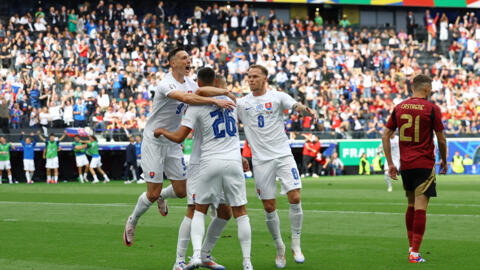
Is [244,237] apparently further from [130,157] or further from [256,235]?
[130,157]

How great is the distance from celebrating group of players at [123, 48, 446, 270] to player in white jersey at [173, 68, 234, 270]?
0.01 metres

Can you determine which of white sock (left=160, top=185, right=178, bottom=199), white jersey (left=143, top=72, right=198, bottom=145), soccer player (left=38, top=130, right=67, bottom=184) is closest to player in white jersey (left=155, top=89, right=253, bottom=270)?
white jersey (left=143, top=72, right=198, bottom=145)

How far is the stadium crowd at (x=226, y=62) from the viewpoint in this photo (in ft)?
106

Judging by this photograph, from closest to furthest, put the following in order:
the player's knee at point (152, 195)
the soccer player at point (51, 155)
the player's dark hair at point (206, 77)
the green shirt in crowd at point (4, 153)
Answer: the player's dark hair at point (206, 77) → the player's knee at point (152, 195) → the green shirt in crowd at point (4, 153) → the soccer player at point (51, 155)

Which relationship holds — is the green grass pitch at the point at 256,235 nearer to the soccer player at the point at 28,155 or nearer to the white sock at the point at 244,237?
the white sock at the point at 244,237

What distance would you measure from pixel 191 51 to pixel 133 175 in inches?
341

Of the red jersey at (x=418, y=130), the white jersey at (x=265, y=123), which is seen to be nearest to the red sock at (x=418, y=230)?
the red jersey at (x=418, y=130)

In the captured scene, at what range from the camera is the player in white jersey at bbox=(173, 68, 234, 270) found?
8.62 m

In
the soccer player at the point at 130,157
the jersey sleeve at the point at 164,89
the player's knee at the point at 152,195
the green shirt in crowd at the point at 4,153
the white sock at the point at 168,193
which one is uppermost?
the jersey sleeve at the point at 164,89

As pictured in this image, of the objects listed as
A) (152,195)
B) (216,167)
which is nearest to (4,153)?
(152,195)

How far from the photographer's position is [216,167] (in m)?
8.46

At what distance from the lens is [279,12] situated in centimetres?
4878

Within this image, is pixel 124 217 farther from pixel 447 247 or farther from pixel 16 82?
pixel 16 82

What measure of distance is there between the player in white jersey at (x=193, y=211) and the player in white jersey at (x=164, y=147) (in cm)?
93
